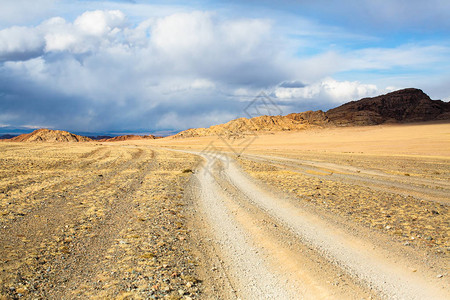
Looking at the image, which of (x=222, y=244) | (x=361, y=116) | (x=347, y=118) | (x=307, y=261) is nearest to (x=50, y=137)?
(x=347, y=118)

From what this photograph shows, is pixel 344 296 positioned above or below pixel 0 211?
below

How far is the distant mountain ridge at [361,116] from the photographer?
495ft

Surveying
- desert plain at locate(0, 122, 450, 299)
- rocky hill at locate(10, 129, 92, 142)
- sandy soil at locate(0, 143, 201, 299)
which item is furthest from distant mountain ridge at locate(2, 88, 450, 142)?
sandy soil at locate(0, 143, 201, 299)

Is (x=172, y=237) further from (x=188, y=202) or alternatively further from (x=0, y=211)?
(x=0, y=211)

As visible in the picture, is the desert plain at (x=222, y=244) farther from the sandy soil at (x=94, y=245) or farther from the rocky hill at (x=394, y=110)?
the rocky hill at (x=394, y=110)

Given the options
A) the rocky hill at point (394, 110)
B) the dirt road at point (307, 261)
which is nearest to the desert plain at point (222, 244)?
the dirt road at point (307, 261)

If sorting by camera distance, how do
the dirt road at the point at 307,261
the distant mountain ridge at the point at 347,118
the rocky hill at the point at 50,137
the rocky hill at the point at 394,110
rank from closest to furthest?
the dirt road at the point at 307,261 → the rocky hill at the point at 50,137 → the rocky hill at the point at 394,110 → the distant mountain ridge at the point at 347,118

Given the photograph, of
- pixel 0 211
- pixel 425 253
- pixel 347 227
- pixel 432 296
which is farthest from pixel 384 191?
pixel 0 211

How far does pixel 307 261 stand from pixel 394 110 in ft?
582

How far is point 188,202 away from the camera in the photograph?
15992mm

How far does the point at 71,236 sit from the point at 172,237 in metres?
3.50

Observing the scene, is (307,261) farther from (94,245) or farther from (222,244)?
(94,245)

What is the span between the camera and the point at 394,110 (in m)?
158

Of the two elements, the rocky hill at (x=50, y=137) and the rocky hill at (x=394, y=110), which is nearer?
the rocky hill at (x=50, y=137)
